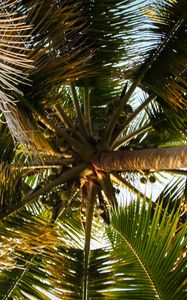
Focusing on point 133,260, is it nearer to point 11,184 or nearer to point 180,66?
point 11,184

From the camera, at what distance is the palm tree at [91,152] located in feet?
9.31

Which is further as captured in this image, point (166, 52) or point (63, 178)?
point (63, 178)

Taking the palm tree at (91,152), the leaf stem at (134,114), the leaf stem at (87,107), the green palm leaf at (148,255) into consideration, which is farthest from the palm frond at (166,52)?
the green palm leaf at (148,255)

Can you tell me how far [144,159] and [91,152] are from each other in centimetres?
81

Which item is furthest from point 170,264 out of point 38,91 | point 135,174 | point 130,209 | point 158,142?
point 158,142

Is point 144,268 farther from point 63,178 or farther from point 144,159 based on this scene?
point 63,178

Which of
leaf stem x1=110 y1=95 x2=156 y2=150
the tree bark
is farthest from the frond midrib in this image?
leaf stem x1=110 y1=95 x2=156 y2=150

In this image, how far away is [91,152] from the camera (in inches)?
169

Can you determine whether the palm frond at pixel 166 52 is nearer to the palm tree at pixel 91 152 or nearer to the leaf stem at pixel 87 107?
the palm tree at pixel 91 152

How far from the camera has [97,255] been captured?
392cm

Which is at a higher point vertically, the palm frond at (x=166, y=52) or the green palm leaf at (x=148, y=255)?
the palm frond at (x=166, y=52)

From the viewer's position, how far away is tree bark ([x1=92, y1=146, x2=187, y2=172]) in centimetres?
313

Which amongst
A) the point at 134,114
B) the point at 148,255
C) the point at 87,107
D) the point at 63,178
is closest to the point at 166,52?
the point at 134,114

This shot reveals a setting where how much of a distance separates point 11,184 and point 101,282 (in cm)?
98
